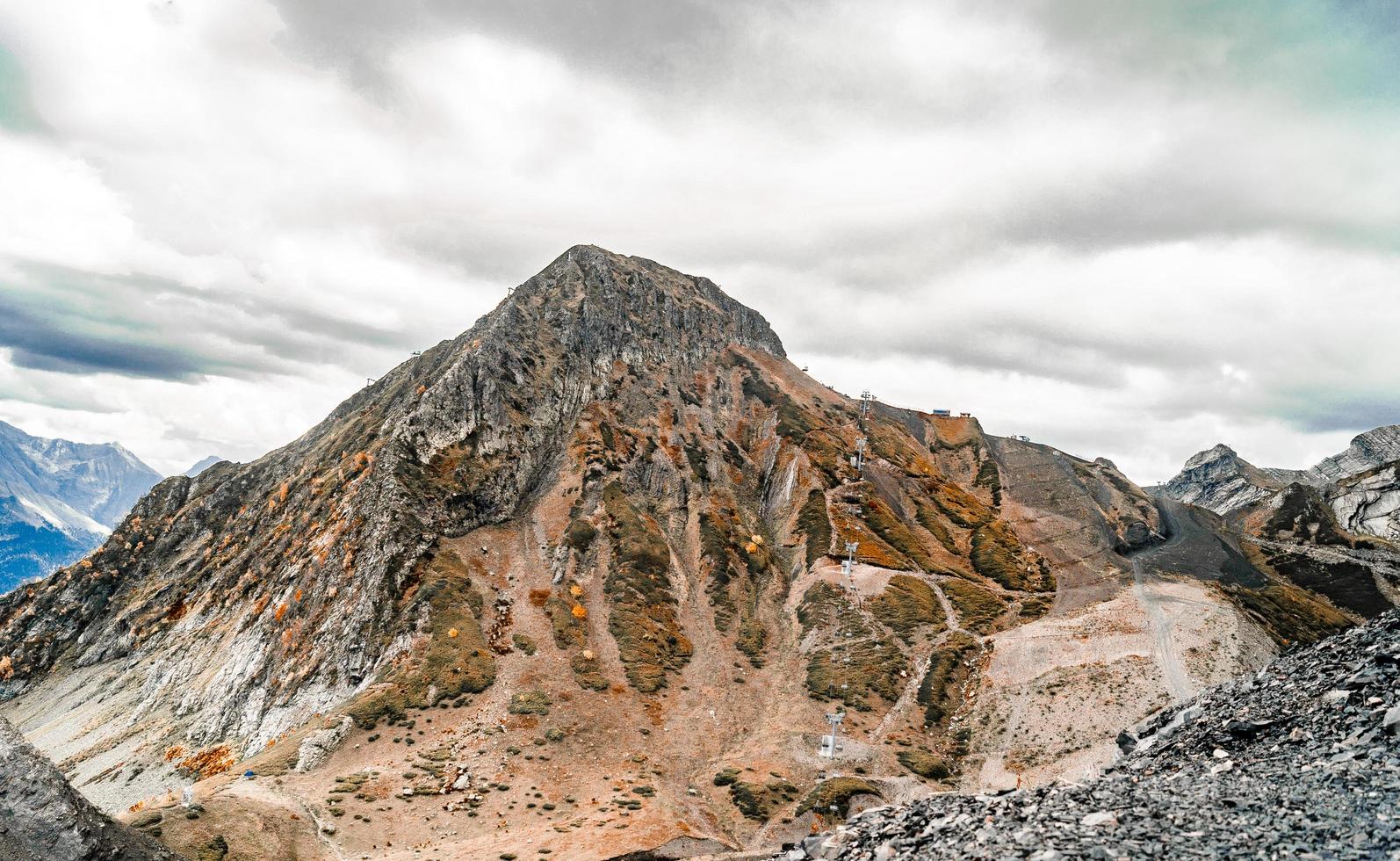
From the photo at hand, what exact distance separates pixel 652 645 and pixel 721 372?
4137 inches

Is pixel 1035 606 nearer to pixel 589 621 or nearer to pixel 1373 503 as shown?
pixel 589 621

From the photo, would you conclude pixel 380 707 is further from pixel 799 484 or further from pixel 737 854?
pixel 799 484

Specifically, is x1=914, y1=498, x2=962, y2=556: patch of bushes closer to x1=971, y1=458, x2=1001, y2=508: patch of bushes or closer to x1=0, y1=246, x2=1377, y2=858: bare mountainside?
x1=0, y1=246, x2=1377, y2=858: bare mountainside

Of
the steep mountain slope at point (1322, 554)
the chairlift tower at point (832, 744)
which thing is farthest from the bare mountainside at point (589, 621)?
the steep mountain slope at point (1322, 554)

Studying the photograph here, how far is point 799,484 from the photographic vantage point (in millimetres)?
135375

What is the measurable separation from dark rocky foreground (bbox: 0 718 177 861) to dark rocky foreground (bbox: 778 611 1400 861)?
2688cm

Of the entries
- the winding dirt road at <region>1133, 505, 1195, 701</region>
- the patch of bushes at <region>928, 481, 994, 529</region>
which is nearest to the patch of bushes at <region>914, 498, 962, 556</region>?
the patch of bushes at <region>928, 481, 994, 529</region>

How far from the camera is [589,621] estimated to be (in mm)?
90438

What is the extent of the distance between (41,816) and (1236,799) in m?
39.4

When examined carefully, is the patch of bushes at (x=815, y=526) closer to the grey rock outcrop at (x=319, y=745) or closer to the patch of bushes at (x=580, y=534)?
the patch of bushes at (x=580, y=534)

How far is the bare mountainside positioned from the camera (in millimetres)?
56812

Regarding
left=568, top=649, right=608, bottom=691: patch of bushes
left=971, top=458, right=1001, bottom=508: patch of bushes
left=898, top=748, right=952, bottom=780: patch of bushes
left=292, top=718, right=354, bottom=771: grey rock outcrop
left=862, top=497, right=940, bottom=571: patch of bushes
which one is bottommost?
left=898, top=748, right=952, bottom=780: patch of bushes

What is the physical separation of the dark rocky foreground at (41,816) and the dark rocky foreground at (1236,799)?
88.2 ft

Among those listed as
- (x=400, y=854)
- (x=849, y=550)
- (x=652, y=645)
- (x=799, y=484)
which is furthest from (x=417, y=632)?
(x=799, y=484)
